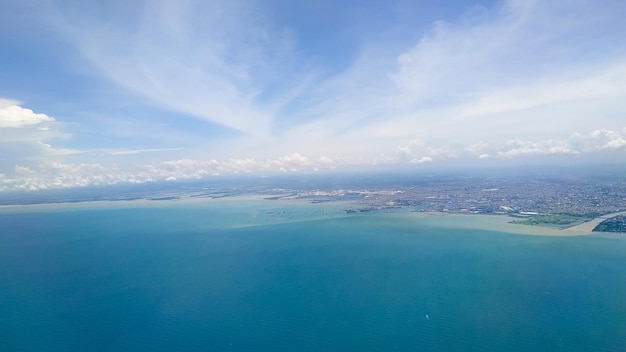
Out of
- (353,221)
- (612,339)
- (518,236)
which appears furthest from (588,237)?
(353,221)

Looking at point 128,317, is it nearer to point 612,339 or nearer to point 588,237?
point 612,339

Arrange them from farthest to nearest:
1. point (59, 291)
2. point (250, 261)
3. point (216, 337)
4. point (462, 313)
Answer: point (250, 261)
point (59, 291)
point (462, 313)
point (216, 337)

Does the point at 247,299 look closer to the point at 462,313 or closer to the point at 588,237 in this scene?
the point at 462,313

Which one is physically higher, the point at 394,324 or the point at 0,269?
the point at 0,269

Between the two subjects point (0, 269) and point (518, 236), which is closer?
point (0, 269)

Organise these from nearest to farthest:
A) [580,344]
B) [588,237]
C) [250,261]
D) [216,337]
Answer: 1. [580,344]
2. [216,337]
3. [250,261]
4. [588,237]

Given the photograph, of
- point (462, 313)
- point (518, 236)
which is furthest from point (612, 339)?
point (518, 236)

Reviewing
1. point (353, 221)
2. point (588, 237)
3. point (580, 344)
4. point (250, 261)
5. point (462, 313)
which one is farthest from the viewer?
point (353, 221)
